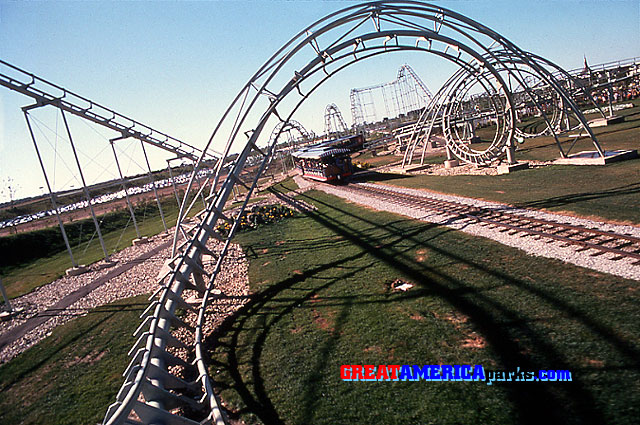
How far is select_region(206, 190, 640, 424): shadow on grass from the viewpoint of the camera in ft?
18.0

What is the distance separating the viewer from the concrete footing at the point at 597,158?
20.0m

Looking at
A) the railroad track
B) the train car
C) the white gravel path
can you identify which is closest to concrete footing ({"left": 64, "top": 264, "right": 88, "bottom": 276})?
the white gravel path

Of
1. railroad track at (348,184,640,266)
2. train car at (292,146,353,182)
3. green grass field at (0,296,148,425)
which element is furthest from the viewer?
train car at (292,146,353,182)

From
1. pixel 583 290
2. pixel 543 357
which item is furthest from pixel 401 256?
pixel 543 357

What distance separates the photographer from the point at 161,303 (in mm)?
Answer: 7457

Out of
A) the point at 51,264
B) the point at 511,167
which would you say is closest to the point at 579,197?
the point at 511,167

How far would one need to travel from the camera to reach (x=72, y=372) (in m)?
10.3

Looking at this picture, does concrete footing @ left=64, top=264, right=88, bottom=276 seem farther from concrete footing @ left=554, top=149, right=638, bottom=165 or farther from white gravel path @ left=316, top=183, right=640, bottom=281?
concrete footing @ left=554, top=149, right=638, bottom=165

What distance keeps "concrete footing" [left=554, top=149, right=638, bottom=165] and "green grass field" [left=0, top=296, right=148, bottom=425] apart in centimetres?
2509

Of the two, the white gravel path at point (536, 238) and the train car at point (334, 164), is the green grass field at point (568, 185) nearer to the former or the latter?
the white gravel path at point (536, 238)

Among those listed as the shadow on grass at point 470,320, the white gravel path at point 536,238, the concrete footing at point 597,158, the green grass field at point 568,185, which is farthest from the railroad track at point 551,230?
the concrete footing at point 597,158

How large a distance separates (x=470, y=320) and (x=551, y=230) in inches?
247

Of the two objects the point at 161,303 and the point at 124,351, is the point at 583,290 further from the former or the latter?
the point at 124,351

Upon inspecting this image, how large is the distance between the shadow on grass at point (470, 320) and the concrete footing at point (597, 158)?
42.7ft
